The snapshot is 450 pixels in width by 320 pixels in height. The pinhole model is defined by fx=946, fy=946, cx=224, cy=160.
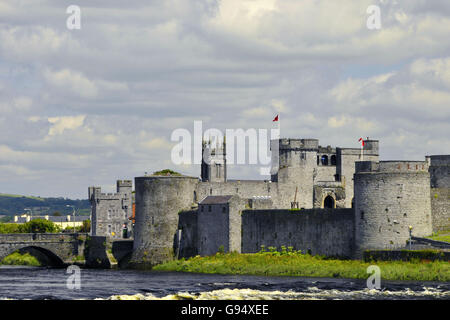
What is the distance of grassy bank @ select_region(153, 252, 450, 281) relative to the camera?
6297cm

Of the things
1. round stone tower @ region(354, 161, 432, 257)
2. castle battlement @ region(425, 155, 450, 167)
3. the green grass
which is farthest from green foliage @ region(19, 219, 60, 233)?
the green grass

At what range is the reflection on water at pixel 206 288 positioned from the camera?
54.3 m

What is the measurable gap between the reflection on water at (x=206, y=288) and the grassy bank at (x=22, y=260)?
29065 mm

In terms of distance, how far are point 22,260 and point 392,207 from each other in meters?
52.0

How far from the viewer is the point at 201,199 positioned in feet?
291

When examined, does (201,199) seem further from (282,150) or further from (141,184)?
(282,150)

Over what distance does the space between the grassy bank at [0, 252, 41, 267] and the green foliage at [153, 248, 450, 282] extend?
2718cm

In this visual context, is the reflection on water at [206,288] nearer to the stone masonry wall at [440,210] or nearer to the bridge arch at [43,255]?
the stone masonry wall at [440,210]

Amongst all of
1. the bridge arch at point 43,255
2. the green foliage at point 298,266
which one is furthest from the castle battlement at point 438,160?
the bridge arch at point 43,255

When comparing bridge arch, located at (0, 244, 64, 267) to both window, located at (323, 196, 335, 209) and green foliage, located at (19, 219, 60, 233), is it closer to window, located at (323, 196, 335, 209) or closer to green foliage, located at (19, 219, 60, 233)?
green foliage, located at (19, 219, 60, 233)

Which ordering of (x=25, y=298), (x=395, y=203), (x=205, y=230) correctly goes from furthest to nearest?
1. (x=205, y=230)
2. (x=395, y=203)
3. (x=25, y=298)

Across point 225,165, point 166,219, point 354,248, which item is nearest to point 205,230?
point 166,219

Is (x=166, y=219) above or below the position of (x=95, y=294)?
above
